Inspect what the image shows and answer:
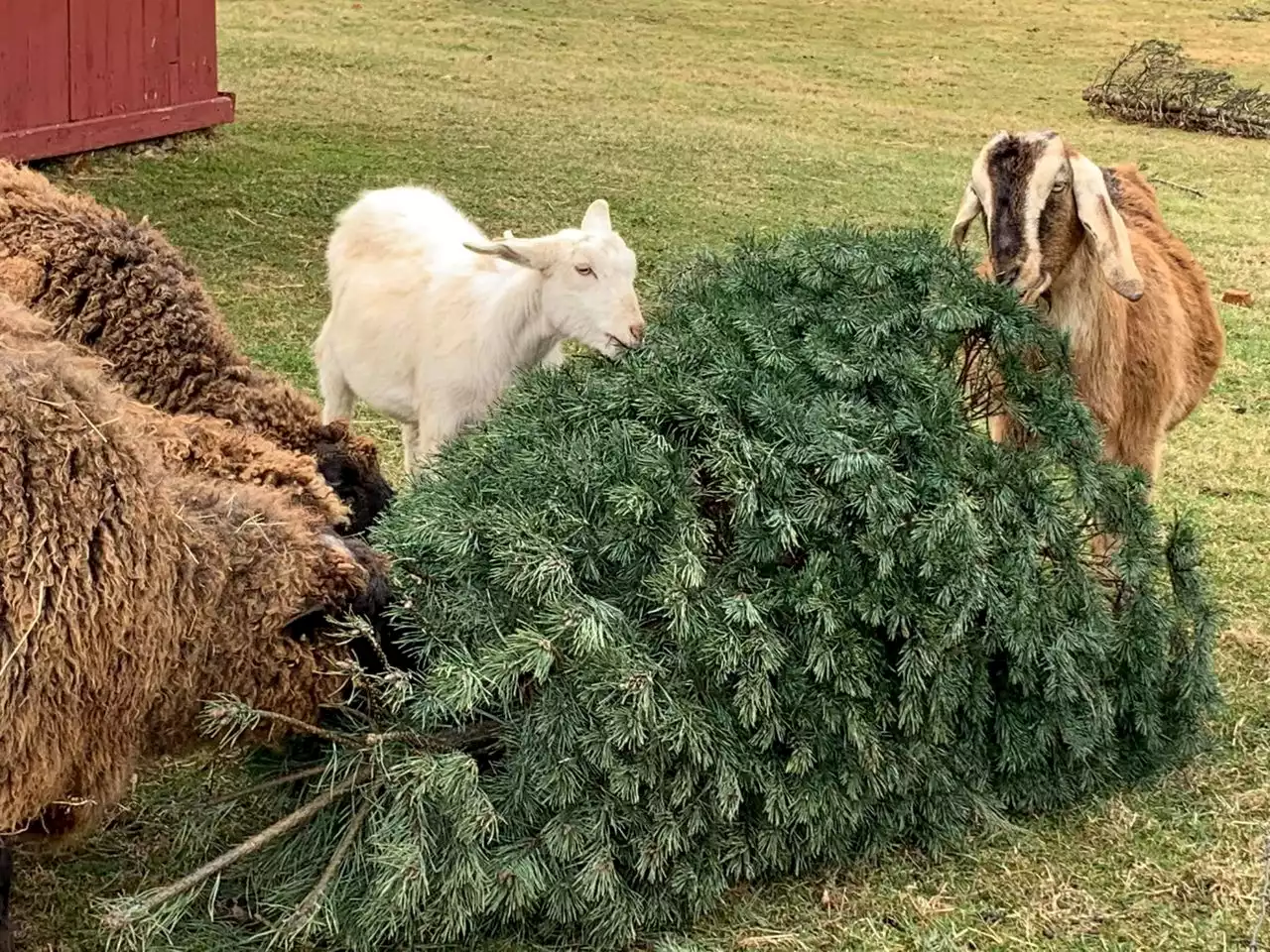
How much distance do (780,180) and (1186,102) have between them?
6.32 m

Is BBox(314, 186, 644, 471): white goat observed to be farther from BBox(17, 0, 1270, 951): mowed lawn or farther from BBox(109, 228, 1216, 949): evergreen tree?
BBox(109, 228, 1216, 949): evergreen tree

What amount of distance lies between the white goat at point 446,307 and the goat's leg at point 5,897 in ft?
5.99

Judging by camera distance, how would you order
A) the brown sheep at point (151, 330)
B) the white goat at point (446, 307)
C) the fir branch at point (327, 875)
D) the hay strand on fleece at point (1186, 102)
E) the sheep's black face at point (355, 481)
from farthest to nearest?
→ the hay strand on fleece at point (1186, 102)
the white goat at point (446, 307)
the brown sheep at point (151, 330)
the sheep's black face at point (355, 481)
the fir branch at point (327, 875)

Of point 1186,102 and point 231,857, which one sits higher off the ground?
point 1186,102

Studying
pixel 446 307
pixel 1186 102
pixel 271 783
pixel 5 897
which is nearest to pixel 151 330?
pixel 446 307

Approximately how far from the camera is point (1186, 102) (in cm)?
1576

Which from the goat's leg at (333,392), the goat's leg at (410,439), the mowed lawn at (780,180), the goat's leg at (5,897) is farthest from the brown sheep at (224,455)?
the goat's leg at (333,392)

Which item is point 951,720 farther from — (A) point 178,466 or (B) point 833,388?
(A) point 178,466

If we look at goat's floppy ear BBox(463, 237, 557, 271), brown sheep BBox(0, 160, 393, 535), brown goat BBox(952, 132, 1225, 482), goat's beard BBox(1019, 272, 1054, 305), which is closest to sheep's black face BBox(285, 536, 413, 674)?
brown sheep BBox(0, 160, 393, 535)

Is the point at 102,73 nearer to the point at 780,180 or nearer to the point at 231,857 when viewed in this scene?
the point at 780,180

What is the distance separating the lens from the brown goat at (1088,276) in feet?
13.6

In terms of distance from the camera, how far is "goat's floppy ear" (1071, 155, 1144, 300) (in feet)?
13.5

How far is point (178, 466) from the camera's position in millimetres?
3574

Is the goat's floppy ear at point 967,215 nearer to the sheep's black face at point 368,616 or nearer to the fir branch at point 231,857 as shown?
the sheep's black face at point 368,616
